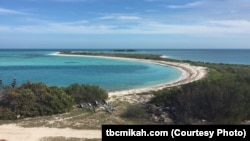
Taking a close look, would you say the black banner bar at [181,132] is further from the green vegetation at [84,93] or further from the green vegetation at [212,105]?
the green vegetation at [84,93]

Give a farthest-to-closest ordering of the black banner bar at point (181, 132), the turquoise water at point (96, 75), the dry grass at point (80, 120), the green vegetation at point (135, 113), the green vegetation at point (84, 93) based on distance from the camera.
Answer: the turquoise water at point (96, 75), the green vegetation at point (84, 93), the green vegetation at point (135, 113), the dry grass at point (80, 120), the black banner bar at point (181, 132)

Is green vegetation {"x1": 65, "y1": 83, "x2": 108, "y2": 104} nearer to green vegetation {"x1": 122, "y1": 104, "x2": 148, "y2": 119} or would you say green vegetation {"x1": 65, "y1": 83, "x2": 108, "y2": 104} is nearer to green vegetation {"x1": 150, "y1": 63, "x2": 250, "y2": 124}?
green vegetation {"x1": 122, "y1": 104, "x2": 148, "y2": 119}

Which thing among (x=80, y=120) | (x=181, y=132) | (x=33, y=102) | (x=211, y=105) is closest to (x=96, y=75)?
(x=33, y=102)

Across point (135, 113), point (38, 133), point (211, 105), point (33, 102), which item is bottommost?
point (38, 133)

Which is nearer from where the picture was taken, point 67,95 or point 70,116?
point 70,116

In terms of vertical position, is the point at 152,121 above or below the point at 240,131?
below

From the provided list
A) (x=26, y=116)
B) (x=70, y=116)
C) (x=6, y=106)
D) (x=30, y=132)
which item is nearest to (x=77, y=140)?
(x=30, y=132)

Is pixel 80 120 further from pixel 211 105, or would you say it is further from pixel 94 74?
pixel 94 74

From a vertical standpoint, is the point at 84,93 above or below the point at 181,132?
below

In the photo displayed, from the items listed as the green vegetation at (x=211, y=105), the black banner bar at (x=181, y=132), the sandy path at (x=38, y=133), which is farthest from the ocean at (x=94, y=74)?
the black banner bar at (x=181, y=132)

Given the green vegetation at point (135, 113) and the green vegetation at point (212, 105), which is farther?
the green vegetation at point (135, 113)

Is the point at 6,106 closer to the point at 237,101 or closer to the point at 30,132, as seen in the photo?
the point at 30,132
